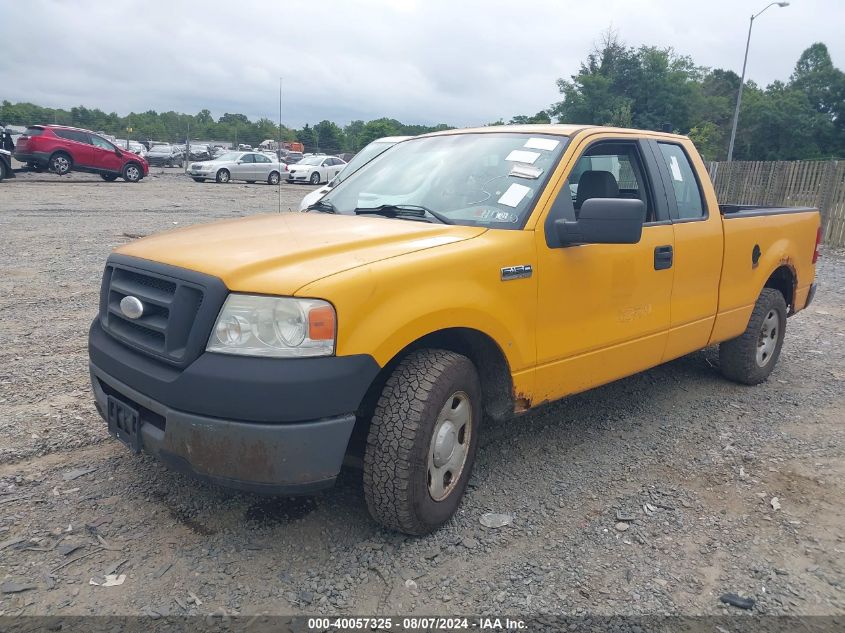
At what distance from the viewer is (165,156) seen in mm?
39844

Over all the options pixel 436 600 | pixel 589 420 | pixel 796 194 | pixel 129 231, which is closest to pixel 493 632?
pixel 436 600

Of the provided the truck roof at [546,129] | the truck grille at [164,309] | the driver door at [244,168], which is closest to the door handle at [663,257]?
the truck roof at [546,129]

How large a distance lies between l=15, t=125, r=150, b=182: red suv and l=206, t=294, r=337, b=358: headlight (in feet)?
73.4

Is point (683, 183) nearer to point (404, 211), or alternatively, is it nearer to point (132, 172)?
point (404, 211)

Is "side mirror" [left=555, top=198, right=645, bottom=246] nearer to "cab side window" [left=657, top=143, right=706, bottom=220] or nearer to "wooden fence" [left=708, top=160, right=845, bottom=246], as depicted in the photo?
"cab side window" [left=657, top=143, right=706, bottom=220]

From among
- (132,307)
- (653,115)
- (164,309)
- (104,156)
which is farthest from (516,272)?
(653,115)

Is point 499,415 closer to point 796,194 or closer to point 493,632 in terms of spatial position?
point 493,632

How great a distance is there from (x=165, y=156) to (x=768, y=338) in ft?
132

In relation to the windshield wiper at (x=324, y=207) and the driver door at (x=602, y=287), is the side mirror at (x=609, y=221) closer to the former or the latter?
the driver door at (x=602, y=287)

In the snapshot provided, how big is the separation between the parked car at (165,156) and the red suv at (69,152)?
16.9 m

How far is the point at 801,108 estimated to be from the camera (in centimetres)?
6131

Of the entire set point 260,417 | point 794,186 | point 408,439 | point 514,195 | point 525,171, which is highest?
point 794,186

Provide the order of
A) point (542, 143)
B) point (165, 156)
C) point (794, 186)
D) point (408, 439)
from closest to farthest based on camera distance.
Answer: point (408, 439) → point (542, 143) → point (794, 186) → point (165, 156)

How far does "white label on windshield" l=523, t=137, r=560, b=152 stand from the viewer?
12.0 ft
